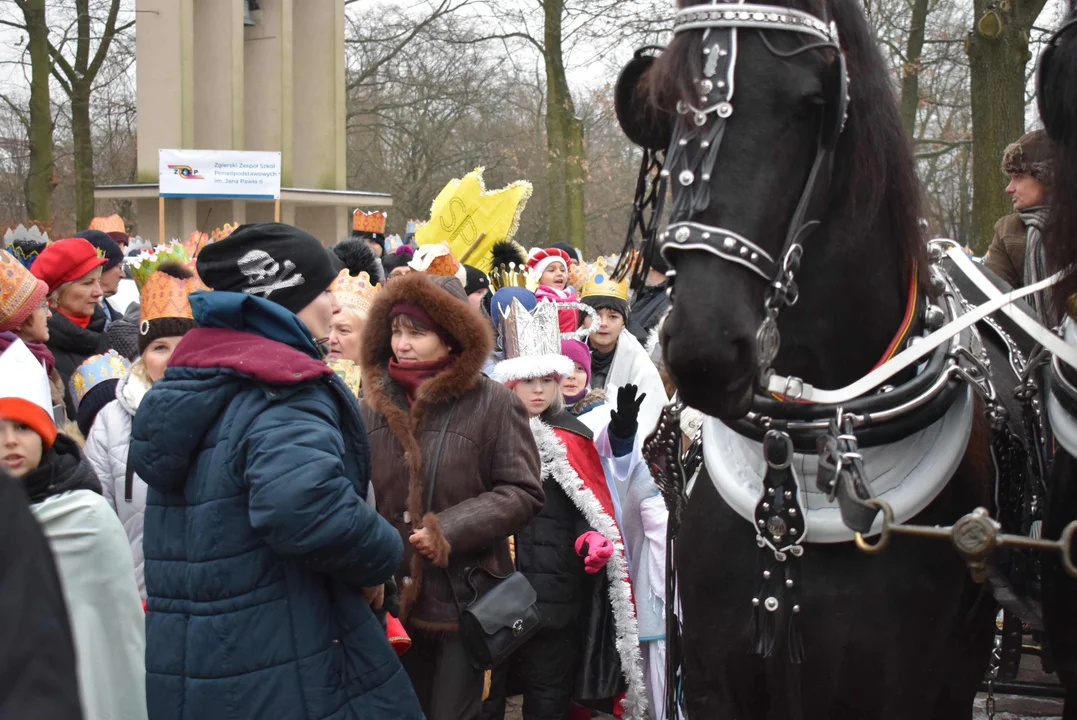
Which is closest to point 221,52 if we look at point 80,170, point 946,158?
point 80,170

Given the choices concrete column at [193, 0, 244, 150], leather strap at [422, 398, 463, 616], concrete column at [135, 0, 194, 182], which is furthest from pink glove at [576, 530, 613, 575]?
concrete column at [193, 0, 244, 150]

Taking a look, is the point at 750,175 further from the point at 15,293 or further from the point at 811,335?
the point at 15,293

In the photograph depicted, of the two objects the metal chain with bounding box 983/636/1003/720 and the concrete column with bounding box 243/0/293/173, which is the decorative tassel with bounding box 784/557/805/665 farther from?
the concrete column with bounding box 243/0/293/173

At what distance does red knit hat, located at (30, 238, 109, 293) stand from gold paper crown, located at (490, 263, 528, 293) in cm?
298

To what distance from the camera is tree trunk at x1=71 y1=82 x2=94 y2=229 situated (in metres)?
22.2

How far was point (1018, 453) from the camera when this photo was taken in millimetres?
Result: 2938

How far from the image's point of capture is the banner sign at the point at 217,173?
50.8 ft

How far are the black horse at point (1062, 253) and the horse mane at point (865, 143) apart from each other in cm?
29

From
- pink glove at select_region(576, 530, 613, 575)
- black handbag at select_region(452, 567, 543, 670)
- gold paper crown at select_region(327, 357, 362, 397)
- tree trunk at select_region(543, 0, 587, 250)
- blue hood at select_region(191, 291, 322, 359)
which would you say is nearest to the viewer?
blue hood at select_region(191, 291, 322, 359)

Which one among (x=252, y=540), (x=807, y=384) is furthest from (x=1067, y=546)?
(x=252, y=540)

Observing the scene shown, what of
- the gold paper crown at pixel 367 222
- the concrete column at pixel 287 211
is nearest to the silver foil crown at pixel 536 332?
the gold paper crown at pixel 367 222

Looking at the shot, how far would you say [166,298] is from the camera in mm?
4980

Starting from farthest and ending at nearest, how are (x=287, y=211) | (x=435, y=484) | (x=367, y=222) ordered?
(x=287, y=211) < (x=367, y=222) < (x=435, y=484)

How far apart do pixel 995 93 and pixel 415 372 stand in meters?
7.88
